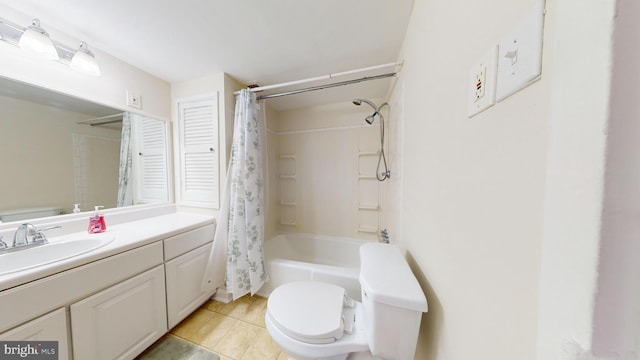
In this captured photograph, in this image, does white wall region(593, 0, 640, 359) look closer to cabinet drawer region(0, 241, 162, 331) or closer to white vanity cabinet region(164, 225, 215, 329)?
cabinet drawer region(0, 241, 162, 331)

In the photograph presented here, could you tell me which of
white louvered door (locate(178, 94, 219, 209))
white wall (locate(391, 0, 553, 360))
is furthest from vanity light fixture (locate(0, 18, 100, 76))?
white wall (locate(391, 0, 553, 360))

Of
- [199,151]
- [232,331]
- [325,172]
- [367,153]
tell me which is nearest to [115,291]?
[232,331]

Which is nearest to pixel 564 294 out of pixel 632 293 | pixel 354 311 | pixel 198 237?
pixel 632 293

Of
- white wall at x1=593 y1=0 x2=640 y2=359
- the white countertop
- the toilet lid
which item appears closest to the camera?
white wall at x1=593 y1=0 x2=640 y2=359

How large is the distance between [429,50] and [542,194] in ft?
2.62

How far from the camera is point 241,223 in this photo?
1686 millimetres

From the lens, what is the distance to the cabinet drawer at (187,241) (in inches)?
53.0

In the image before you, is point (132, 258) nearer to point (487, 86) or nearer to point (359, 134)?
point (487, 86)

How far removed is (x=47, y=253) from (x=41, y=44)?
119 centimetres

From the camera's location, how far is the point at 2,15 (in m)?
1.04

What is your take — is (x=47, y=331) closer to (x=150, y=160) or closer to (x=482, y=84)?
(x=150, y=160)

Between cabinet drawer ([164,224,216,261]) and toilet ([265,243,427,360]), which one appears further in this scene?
cabinet drawer ([164,224,216,261])

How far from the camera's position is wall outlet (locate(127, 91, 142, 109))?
1.57 meters

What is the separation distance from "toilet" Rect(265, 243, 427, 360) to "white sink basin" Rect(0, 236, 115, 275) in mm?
1133
